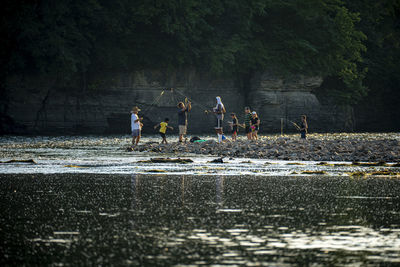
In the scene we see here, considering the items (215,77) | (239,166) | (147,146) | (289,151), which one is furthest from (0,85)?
(239,166)

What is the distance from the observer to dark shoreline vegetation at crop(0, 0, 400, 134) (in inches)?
1959

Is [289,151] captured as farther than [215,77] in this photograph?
No

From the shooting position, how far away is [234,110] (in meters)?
58.1

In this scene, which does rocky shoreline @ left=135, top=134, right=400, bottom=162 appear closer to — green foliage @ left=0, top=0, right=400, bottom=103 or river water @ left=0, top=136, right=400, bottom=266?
river water @ left=0, top=136, right=400, bottom=266

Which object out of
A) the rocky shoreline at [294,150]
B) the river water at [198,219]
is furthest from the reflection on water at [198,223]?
the rocky shoreline at [294,150]

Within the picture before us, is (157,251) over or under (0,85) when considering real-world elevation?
under

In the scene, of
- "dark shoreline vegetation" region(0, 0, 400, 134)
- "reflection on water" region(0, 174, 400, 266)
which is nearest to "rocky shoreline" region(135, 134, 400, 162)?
"reflection on water" region(0, 174, 400, 266)

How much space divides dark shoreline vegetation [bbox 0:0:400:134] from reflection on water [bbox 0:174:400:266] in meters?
35.3

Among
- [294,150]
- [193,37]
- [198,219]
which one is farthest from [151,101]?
[198,219]

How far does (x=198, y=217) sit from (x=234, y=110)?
49.4m

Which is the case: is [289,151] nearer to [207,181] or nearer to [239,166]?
[239,166]

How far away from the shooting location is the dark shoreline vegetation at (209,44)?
1959 inches

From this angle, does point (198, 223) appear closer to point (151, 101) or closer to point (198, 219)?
point (198, 219)

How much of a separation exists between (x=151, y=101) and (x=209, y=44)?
6682 millimetres
